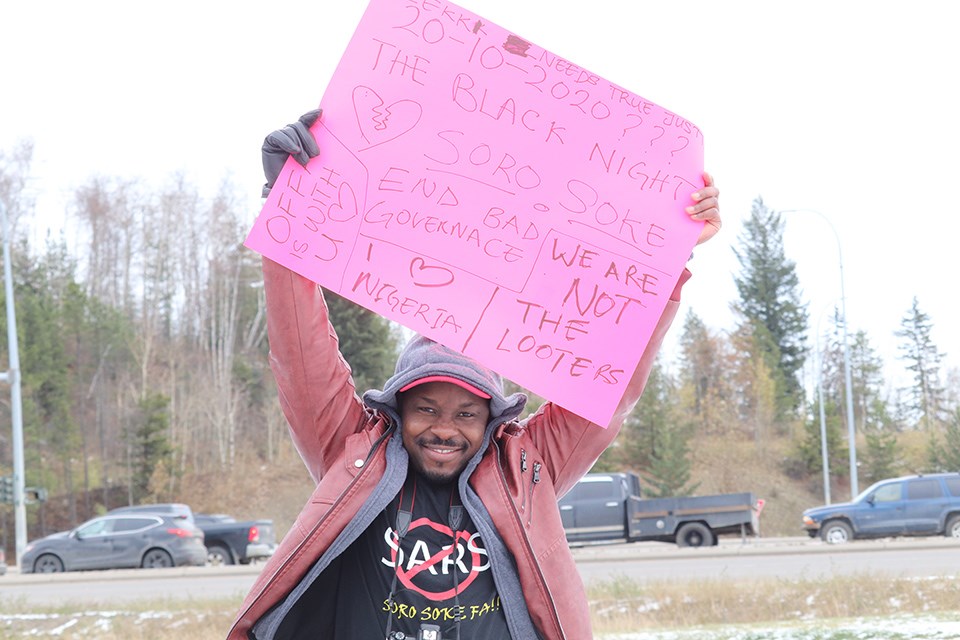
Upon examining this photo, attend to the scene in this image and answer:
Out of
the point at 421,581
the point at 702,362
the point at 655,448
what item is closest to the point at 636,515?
the point at 655,448

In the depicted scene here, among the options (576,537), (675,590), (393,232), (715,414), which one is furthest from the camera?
(715,414)

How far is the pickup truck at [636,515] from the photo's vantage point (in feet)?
81.4

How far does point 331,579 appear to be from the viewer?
3014 mm

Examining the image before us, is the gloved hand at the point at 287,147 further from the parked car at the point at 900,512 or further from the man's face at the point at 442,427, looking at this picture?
the parked car at the point at 900,512

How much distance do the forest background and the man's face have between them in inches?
1450

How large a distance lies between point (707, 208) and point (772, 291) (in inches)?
2438

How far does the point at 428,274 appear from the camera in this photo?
10.6ft

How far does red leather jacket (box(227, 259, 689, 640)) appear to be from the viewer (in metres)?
2.80

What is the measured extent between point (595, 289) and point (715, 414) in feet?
176

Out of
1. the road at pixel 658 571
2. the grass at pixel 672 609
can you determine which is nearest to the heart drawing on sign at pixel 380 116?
the grass at pixel 672 609

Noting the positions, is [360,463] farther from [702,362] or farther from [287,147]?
[702,362]

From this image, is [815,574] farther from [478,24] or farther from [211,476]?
[211,476]

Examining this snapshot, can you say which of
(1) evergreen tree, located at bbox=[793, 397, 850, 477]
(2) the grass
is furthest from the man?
(1) evergreen tree, located at bbox=[793, 397, 850, 477]

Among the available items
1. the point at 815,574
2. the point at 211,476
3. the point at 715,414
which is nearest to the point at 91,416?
the point at 211,476
